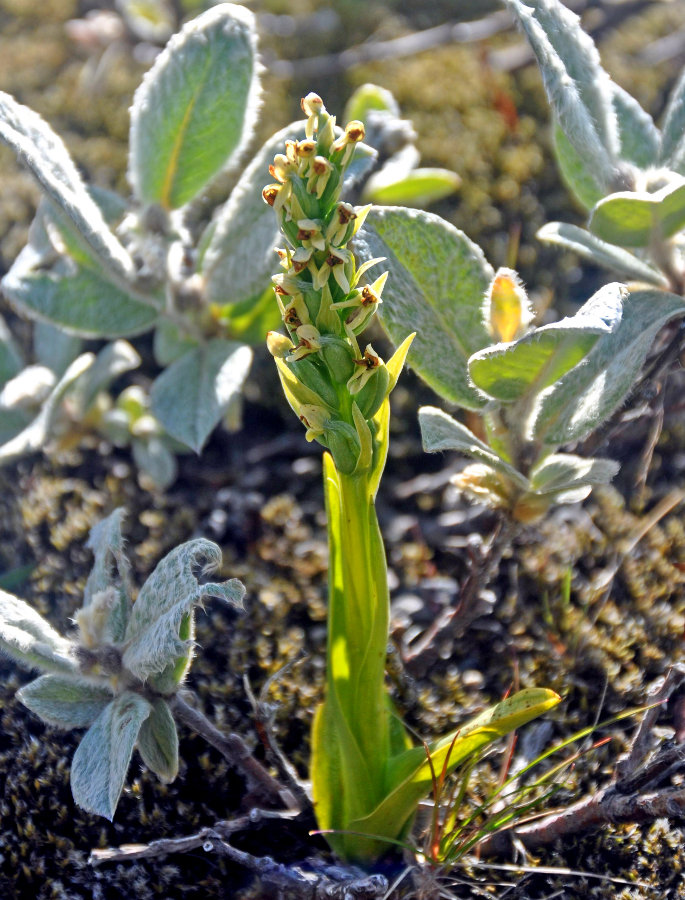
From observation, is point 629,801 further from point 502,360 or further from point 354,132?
point 354,132

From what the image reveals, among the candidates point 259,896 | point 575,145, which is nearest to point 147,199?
point 575,145

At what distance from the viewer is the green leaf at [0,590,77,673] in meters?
1.14

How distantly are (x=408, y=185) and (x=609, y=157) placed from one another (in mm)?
636

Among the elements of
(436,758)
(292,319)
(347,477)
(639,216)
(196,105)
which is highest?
(196,105)

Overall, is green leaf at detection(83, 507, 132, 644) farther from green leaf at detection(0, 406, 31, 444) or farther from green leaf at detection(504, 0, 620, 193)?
green leaf at detection(504, 0, 620, 193)

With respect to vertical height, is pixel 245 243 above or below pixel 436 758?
above

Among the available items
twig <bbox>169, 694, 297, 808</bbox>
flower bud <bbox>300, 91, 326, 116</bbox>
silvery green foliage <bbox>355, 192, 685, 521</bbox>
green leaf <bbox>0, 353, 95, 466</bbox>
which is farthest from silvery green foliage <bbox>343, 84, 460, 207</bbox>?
twig <bbox>169, 694, 297, 808</bbox>

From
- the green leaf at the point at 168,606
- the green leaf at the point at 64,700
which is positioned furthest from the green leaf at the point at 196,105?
the green leaf at the point at 64,700

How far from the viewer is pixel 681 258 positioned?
1.41 metres

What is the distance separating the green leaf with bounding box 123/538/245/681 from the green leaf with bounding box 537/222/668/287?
0.75m

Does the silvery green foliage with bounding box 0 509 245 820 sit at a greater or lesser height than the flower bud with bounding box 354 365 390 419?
lesser

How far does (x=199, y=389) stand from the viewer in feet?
5.40

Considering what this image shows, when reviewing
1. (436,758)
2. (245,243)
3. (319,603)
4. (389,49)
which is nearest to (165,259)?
(245,243)

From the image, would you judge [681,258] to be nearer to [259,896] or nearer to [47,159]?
[47,159]
